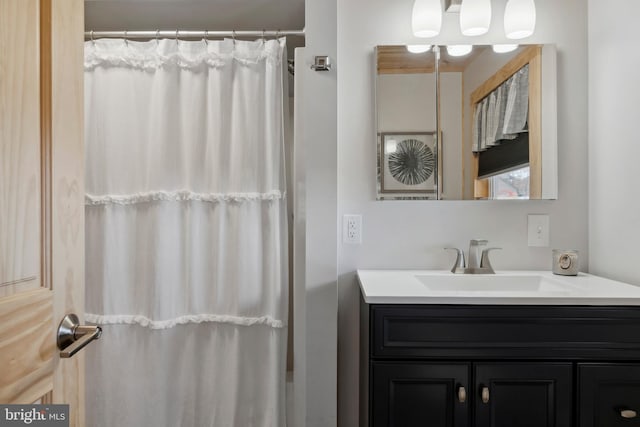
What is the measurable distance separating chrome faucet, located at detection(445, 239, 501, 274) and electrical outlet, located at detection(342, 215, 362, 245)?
429 millimetres

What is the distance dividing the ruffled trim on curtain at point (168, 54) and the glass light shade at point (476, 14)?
0.83m

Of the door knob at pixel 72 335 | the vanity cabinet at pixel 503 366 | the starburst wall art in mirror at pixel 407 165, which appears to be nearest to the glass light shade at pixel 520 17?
the starburst wall art in mirror at pixel 407 165

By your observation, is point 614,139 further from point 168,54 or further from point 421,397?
point 168,54

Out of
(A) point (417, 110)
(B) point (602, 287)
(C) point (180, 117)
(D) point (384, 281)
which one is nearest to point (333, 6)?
(A) point (417, 110)

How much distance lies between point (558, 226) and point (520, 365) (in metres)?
0.82

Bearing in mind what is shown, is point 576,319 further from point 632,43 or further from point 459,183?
point 632,43

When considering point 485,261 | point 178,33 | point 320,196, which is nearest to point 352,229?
point 320,196

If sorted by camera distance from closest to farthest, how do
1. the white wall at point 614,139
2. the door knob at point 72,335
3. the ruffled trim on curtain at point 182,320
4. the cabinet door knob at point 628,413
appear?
1. the door knob at point 72,335
2. the cabinet door knob at point 628,413
3. the white wall at point 614,139
4. the ruffled trim on curtain at point 182,320

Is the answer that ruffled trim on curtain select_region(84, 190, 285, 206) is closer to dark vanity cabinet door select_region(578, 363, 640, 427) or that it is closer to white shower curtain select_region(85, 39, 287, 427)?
white shower curtain select_region(85, 39, 287, 427)

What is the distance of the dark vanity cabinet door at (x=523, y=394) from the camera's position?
1.18m

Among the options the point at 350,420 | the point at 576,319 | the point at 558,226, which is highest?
the point at 558,226

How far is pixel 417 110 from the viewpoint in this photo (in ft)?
5.65

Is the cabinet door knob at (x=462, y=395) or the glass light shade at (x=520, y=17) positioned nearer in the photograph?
the cabinet door knob at (x=462, y=395)

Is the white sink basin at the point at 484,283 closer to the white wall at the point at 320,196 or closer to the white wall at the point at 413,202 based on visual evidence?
the white wall at the point at 413,202
